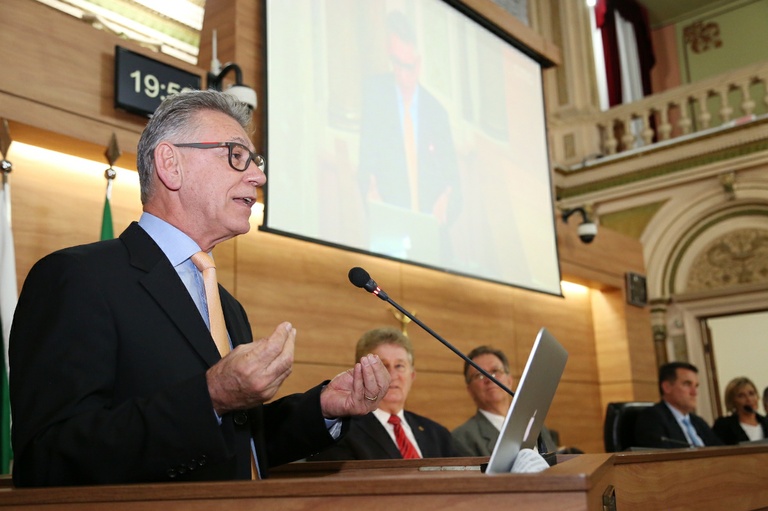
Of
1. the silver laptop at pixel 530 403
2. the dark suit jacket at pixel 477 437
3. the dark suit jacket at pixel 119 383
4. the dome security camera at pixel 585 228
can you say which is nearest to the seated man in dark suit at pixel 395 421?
the dark suit jacket at pixel 477 437

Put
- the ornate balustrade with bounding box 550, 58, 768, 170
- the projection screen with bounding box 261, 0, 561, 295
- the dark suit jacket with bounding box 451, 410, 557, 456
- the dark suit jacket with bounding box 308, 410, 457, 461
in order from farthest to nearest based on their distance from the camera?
1. the ornate balustrade with bounding box 550, 58, 768, 170
2. the projection screen with bounding box 261, 0, 561, 295
3. the dark suit jacket with bounding box 451, 410, 557, 456
4. the dark suit jacket with bounding box 308, 410, 457, 461

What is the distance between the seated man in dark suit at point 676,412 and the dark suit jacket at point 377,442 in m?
1.54

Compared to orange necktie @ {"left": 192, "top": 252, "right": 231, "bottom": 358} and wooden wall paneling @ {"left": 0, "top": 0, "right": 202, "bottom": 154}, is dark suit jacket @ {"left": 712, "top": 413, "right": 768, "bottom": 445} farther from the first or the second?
orange necktie @ {"left": 192, "top": 252, "right": 231, "bottom": 358}

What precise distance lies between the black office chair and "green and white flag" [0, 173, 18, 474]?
299 cm

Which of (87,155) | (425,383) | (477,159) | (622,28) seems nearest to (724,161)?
(622,28)

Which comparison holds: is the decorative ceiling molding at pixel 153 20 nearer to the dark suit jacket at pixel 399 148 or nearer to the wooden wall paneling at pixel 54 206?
the dark suit jacket at pixel 399 148

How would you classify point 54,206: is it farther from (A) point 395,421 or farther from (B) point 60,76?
(A) point 395,421

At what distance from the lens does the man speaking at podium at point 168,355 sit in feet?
3.89

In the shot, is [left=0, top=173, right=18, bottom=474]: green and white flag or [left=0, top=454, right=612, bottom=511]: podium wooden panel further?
[left=0, top=173, right=18, bottom=474]: green and white flag

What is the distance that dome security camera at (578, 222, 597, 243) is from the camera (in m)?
6.29

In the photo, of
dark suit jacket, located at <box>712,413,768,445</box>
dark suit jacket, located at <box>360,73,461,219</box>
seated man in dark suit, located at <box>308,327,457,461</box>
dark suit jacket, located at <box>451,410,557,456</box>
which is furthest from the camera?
dark suit jacket, located at <box>712,413,768,445</box>

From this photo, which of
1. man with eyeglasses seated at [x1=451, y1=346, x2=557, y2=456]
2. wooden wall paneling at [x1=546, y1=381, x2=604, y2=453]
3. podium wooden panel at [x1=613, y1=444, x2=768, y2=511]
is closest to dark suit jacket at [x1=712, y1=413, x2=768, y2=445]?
wooden wall paneling at [x1=546, y1=381, x2=604, y2=453]

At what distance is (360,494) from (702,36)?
11.6 meters

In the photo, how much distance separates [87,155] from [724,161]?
7042 millimetres
